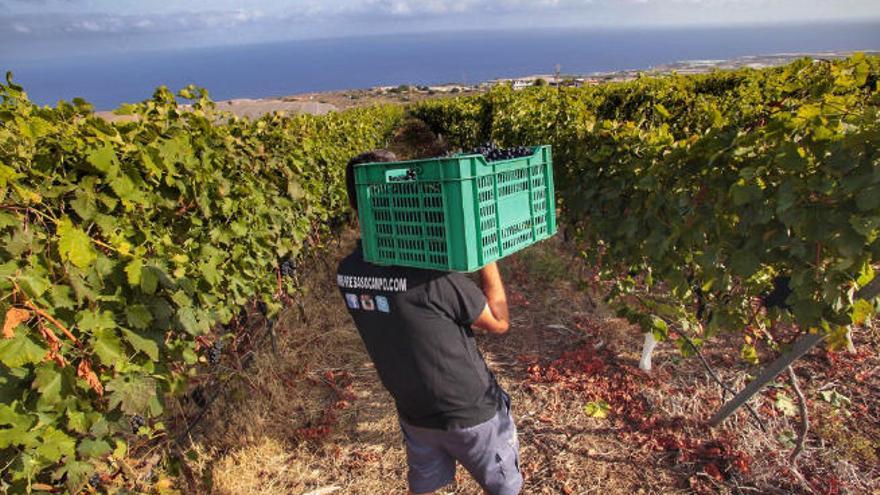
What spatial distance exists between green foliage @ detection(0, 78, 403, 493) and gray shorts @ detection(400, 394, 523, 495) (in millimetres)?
1270

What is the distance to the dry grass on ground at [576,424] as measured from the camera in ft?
10.1

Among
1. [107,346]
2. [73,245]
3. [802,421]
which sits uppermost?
[73,245]

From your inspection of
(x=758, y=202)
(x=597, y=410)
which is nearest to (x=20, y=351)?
(x=758, y=202)

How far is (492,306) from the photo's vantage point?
7.13ft

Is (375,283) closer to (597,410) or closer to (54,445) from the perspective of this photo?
(54,445)

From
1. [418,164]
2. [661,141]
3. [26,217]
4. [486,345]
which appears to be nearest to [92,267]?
[26,217]

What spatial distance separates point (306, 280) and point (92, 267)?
422 cm

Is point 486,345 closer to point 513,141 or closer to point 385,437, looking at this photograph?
point 385,437

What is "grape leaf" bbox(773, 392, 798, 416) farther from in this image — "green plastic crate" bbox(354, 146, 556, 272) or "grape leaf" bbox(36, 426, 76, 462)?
"grape leaf" bbox(36, 426, 76, 462)

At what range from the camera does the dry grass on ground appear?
10.1 feet

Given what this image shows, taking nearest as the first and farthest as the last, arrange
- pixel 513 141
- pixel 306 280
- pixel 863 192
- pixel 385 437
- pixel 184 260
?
pixel 863 192
pixel 184 260
pixel 385 437
pixel 306 280
pixel 513 141

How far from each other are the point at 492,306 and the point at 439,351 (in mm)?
309

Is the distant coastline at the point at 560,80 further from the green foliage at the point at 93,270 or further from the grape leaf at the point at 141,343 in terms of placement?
the grape leaf at the point at 141,343

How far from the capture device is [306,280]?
629 cm
